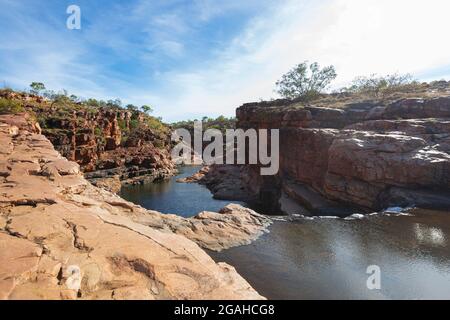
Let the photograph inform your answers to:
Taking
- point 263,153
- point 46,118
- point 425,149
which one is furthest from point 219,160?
point 425,149

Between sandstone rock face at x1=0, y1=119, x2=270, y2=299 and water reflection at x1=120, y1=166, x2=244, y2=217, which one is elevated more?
sandstone rock face at x1=0, y1=119, x2=270, y2=299

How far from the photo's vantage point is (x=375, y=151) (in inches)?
708

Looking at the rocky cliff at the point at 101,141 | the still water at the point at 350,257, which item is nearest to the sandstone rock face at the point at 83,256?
the still water at the point at 350,257

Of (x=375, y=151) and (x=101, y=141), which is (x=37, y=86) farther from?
(x=375, y=151)

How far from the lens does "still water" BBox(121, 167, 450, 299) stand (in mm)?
8016

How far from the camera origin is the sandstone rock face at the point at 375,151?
1645 cm

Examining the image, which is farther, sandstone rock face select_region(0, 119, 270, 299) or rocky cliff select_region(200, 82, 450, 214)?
rocky cliff select_region(200, 82, 450, 214)

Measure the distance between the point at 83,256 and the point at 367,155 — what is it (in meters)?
17.3

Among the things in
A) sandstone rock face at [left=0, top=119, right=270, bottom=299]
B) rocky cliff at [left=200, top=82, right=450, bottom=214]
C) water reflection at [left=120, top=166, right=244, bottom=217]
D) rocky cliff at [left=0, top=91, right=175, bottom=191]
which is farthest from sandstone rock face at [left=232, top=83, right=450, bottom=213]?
rocky cliff at [left=0, top=91, right=175, bottom=191]

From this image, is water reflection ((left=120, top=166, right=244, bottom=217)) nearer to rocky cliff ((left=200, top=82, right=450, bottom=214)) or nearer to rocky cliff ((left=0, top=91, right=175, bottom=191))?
rocky cliff ((left=0, top=91, right=175, bottom=191))

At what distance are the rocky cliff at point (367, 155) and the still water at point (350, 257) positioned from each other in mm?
2707

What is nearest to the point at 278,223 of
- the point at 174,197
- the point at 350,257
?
the point at 350,257

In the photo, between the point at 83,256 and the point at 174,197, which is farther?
the point at 174,197

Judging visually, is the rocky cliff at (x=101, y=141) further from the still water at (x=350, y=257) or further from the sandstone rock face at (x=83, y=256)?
the still water at (x=350, y=257)
